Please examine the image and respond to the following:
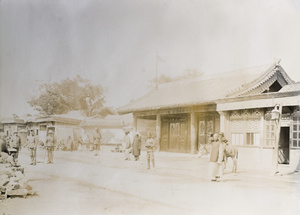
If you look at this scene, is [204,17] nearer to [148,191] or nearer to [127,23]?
[127,23]

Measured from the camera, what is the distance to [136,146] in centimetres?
448

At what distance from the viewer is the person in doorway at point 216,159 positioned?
4105mm

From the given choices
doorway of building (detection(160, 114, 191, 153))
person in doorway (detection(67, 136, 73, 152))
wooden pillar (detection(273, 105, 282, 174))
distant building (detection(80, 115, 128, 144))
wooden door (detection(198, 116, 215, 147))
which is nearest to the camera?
wooden pillar (detection(273, 105, 282, 174))

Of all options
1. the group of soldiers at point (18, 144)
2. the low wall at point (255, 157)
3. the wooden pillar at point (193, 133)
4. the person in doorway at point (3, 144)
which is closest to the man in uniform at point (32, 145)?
the group of soldiers at point (18, 144)

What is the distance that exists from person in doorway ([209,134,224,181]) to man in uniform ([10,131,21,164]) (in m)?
2.19

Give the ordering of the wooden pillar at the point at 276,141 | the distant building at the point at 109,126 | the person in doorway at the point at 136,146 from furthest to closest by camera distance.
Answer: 1. the distant building at the point at 109,126
2. the person in doorway at the point at 136,146
3. the wooden pillar at the point at 276,141

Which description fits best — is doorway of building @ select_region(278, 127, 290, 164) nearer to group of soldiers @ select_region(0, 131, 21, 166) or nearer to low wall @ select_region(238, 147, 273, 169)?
low wall @ select_region(238, 147, 273, 169)

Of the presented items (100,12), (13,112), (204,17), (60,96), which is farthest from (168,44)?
(13,112)

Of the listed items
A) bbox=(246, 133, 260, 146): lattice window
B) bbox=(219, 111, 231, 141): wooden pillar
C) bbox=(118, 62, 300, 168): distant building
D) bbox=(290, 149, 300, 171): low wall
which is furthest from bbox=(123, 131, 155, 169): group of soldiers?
bbox=(290, 149, 300, 171): low wall

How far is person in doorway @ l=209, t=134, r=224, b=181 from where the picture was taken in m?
→ 4.11

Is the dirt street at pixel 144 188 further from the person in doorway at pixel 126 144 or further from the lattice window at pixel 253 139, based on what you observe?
the lattice window at pixel 253 139

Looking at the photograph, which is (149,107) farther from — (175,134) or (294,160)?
(294,160)

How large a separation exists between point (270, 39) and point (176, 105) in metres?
1.12

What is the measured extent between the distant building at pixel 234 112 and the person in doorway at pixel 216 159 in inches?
3.7
